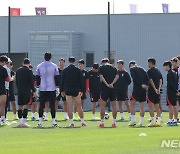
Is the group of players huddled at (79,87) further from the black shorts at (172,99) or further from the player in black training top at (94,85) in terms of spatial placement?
the player in black training top at (94,85)

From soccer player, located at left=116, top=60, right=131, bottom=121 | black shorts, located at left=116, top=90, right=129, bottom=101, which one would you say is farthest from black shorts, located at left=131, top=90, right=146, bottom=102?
black shorts, located at left=116, top=90, right=129, bottom=101

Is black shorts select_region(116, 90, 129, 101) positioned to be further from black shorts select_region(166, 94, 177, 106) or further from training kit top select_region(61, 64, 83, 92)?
training kit top select_region(61, 64, 83, 92)

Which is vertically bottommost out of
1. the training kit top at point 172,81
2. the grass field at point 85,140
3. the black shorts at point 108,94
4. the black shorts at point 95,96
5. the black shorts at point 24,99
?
the grass field at point 85,140

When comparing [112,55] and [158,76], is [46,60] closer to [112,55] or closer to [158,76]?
[158,76]

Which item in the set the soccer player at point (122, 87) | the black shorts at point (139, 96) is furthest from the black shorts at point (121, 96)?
the black shorts at point (139, 96)

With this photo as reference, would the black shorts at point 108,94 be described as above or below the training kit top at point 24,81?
below

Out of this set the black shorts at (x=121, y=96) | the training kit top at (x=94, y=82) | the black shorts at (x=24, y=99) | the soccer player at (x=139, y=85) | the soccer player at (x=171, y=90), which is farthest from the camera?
the training kit top at (x=94, y=82)

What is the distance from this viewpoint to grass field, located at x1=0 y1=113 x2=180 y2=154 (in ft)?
55.7

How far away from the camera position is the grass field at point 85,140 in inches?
669

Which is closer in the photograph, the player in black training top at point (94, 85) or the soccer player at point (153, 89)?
the soccer player at point (153, 89)

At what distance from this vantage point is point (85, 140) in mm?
19578

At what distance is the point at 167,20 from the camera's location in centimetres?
4597

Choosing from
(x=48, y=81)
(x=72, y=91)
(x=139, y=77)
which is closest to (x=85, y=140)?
(x=48, y=81)

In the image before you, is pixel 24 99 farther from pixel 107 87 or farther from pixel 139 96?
pixel 139 96
